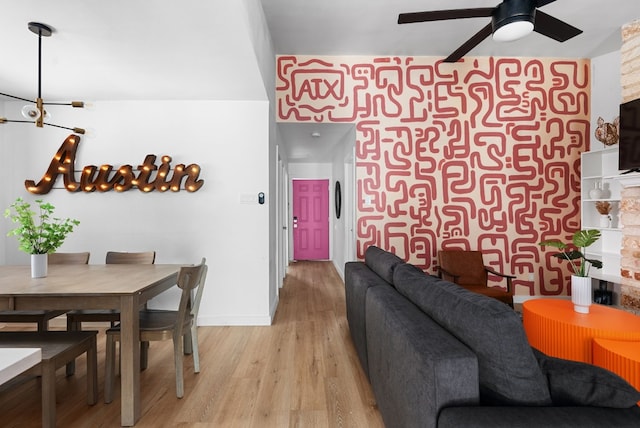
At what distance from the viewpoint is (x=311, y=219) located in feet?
26.5

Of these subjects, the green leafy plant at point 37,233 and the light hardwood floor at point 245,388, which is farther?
the green leafy plant at point 37,233

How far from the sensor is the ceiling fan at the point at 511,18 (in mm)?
2068

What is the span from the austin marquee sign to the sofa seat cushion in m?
3.30

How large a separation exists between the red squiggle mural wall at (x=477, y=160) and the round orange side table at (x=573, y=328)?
69.1 inches

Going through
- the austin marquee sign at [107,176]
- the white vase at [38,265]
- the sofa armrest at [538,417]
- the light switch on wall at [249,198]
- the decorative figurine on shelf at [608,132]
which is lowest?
the sofa armrest at [538,417]

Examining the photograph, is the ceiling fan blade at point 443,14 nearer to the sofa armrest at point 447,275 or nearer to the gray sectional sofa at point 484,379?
the gray sectional sofa at point 484,379

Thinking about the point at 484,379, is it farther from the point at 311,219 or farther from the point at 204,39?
the point at 311,219

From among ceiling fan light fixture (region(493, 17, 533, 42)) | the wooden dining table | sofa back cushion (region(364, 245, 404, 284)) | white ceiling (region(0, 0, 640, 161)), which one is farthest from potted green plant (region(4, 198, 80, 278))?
ceiling fan light fixture (region(493, 17, 533, 42))

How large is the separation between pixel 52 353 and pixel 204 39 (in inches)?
82.7

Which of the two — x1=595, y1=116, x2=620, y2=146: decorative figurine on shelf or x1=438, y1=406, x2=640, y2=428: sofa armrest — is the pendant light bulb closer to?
x1=438, y1=406, x2=640, y2=428: sofa armrest

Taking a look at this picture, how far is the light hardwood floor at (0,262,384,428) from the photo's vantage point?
A: 1.96 m

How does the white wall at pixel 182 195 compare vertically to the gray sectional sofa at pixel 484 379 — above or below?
above

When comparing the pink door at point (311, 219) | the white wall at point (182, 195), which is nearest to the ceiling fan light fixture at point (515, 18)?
the white wall at point (182, 195)

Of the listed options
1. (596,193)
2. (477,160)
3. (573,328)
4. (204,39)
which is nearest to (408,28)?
(477,160)
